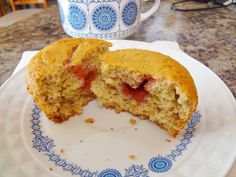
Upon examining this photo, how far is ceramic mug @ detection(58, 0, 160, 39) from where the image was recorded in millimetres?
1017

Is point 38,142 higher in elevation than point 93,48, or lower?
lower

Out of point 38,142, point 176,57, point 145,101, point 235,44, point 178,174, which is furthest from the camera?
point 235,44

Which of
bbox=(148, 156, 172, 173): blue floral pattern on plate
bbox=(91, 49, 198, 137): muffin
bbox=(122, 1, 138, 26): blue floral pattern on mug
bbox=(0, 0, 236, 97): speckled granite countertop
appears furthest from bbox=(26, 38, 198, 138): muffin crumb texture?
bbox=(0, 0, 236, 97): speckled granite countertop

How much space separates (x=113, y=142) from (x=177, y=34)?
82 centimetres

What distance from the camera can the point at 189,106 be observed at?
0.75 m

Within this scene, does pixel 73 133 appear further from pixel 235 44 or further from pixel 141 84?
pixel 235 44

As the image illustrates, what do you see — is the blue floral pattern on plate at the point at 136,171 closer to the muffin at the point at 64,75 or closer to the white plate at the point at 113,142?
the white plate at the point at 113,142

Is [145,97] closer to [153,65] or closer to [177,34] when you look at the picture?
[153,65]

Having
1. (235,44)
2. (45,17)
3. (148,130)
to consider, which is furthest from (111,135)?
(45,17)

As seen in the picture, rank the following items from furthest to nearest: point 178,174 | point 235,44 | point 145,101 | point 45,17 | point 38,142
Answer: point 45,17 < point 235,44 < point 145,101 < point 38,142 < point 178,174

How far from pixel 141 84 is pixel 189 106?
18 centimetres

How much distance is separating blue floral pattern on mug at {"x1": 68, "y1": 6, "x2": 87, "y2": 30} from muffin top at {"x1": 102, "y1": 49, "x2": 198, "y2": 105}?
0.78 feet

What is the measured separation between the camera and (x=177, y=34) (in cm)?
138

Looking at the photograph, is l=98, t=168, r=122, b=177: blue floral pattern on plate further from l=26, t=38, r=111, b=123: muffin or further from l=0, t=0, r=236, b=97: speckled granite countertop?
l=0, t=0, r=236, b=97: speckled granite countertop
